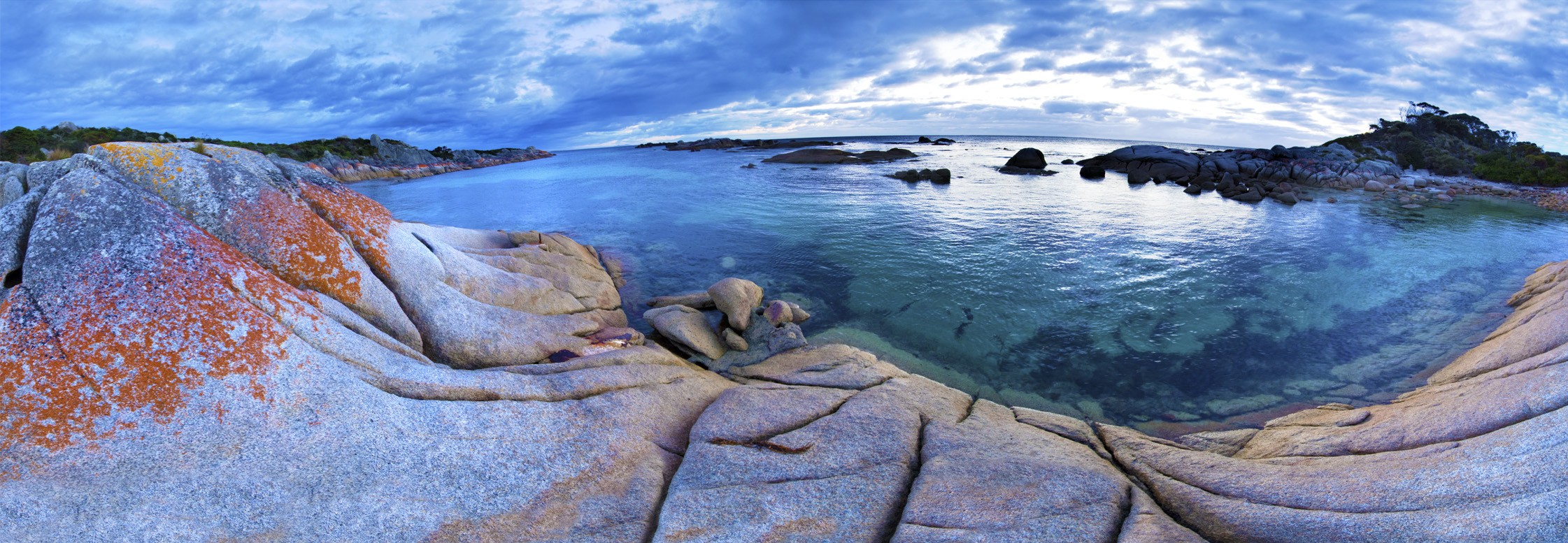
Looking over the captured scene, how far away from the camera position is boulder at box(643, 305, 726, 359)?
11820 mm

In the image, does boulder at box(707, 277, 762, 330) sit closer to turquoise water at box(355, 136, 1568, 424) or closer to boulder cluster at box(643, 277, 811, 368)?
boulder cluster at box(643, 277, 811, 368)

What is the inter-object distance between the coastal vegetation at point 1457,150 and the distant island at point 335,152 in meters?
91.0

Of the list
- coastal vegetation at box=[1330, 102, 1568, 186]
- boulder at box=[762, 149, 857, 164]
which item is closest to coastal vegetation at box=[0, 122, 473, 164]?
boulder at box=[762, 149, 857, 164]

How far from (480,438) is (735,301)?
733cm

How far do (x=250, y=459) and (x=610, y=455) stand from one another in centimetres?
331

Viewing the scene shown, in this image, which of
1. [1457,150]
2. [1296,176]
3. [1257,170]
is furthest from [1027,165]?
[1457,150]

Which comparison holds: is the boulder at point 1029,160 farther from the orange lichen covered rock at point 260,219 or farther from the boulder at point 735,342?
the orange lichen covered rock at point 260,219

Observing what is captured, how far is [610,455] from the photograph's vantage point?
6457mm

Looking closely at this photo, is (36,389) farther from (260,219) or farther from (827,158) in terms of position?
(827,158)

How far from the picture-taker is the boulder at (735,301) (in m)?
12.7

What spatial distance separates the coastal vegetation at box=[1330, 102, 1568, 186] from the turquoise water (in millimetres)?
16573

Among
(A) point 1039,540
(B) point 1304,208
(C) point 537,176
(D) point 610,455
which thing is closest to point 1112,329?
(A) point 1039,540

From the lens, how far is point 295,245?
8438mm

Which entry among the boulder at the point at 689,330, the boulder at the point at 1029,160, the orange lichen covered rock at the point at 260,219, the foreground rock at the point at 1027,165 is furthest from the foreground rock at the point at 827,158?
the orange lichen covered rock at the point at 260,219
